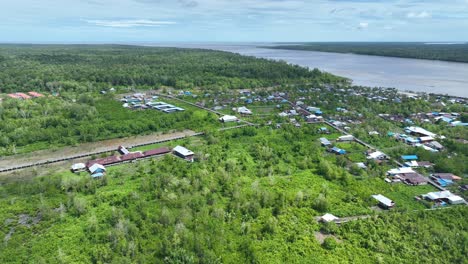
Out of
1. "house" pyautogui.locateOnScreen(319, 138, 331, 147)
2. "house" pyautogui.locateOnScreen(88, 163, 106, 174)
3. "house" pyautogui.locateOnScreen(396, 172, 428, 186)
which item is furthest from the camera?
"house" pyautogui.locateOnScreen(319, 138, 331, 147)

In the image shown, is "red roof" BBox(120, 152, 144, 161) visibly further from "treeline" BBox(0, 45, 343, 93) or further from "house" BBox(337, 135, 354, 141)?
"treeline" BBox(0, 45, 343, 93)

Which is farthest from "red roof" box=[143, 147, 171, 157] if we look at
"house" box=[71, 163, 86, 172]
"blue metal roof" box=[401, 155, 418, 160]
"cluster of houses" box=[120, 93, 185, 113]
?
"blue metal roof" box=[401, 155, 418, 160]

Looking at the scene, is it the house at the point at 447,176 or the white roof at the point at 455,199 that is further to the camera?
the house at the point at 447,176

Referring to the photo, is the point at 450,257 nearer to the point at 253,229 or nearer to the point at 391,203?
the point at 391,203

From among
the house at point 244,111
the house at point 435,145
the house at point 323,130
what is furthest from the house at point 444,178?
the house at point 244,111

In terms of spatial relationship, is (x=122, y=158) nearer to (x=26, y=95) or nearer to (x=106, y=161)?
(x=106, y=161)

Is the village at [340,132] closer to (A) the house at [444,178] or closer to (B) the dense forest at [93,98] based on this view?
(A) the house at [444,178]
